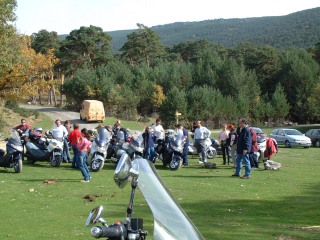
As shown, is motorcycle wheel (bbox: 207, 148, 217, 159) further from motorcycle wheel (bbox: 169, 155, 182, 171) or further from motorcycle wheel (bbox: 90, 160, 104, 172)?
motorcycle wheel (bbox: 90, 160, 104, 172)

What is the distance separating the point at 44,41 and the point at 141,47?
17.3 metres

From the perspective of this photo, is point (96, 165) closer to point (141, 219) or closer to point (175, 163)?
point (175, 163)

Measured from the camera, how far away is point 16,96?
3612cm

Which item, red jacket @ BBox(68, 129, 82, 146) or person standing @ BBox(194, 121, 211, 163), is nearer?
red jacket @ BBox(68, 129, 82, 146)

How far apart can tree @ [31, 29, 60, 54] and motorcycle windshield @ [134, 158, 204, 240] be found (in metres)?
87.4

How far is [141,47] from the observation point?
9675cm

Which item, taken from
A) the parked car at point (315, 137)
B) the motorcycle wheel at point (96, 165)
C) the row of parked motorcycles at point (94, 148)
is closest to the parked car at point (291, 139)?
the parked car at point (315, 137)

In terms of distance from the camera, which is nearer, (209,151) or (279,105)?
(209,151)

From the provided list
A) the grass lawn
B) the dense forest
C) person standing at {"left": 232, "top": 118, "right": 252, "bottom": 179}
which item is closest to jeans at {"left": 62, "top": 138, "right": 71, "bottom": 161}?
the grass lawn

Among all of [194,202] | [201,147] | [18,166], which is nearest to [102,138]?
[18,166]

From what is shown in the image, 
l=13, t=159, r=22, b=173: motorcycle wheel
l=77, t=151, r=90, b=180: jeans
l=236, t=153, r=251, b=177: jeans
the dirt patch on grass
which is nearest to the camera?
the dirt patch on grass

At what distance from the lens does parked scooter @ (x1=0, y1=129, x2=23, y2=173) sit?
1645 centimetres

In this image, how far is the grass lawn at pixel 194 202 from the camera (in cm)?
877

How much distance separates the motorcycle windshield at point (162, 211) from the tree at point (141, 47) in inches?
3597
